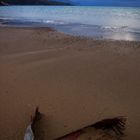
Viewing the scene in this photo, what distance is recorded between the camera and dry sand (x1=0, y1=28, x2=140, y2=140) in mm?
4398

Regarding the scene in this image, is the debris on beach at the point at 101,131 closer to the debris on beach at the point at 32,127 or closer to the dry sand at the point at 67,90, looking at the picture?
the dry sand at the point at 67,90

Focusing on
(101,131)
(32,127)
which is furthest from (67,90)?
(101,131)

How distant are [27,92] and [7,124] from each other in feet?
4.09

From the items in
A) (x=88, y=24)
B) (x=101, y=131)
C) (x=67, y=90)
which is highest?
(x=101, y=131)

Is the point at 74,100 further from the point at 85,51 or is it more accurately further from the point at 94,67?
the point at 85,51

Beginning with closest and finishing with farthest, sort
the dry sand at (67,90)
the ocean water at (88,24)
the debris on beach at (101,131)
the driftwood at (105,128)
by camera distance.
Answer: the driftwood at (105,128)
the debris on beach at (101,131)
the dry sand at (67,90)
the ocean water at (88,24)

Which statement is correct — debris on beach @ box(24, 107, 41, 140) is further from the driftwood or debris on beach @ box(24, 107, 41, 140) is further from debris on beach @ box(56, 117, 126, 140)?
debris on beach @ box(56, 117, 126, 140)

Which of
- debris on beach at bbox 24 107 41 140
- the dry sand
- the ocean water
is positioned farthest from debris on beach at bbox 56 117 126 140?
the ocean water

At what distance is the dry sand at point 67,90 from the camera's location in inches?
173

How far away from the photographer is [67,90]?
558 cm

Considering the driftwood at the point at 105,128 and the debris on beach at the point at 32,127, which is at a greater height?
the driftwood at the point at 105,128

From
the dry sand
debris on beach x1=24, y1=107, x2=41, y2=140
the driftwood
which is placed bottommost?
the dry sand

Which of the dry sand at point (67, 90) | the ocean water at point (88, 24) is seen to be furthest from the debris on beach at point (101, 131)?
the ocean water at point (88, 24)

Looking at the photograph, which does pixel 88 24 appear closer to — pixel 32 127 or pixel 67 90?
pixel 67 90
